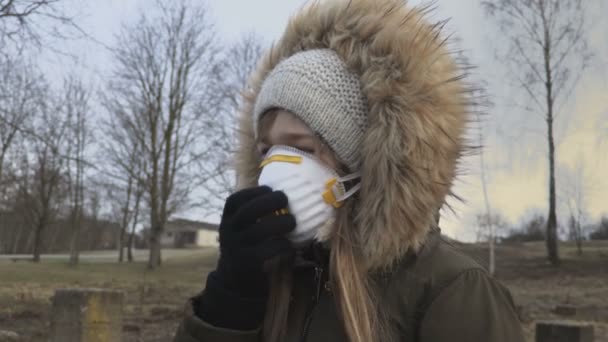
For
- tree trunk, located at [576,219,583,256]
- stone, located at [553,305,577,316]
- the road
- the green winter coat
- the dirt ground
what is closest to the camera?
the green winter coat

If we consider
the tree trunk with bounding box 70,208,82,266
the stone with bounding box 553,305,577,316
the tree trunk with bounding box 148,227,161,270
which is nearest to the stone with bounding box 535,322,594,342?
the stone with bounding box 553,305,577,316

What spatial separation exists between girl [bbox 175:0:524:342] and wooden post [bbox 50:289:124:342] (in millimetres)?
1378

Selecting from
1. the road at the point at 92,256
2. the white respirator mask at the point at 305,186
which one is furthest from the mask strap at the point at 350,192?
the road at the point at 92,256

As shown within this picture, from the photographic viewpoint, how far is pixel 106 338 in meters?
2.77

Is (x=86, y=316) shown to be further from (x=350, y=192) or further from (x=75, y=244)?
(x=75, y=244)

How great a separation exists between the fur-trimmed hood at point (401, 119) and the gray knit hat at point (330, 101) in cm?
5

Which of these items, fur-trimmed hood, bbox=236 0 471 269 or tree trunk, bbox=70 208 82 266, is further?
tree trunk, bbox=70 208 82 266

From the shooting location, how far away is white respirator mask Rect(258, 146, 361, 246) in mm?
1505

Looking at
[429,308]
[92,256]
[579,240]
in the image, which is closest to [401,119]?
[429,308]

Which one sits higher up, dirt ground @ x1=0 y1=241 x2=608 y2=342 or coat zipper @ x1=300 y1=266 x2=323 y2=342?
coat zipper @ x1=300 y1=266 x2=323 y2=342

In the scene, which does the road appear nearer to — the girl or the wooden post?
the wooden post

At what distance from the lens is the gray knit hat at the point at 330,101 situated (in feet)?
5.24

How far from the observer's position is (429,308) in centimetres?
130

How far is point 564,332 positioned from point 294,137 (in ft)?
7.13
